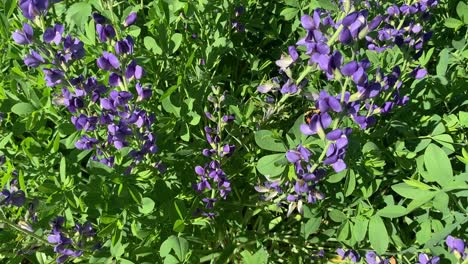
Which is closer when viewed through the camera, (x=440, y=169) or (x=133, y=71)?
(x=133, y=71)

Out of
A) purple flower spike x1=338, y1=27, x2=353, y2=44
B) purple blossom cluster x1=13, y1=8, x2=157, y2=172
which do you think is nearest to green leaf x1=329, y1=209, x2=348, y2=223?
purple blossom cluster x1=13, y1=8, x2=157, y2=172

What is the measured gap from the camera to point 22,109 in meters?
2.29

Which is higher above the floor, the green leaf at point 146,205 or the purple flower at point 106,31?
the purple flower at point 106,31

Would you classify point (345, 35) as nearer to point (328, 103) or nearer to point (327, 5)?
point (328, 103)

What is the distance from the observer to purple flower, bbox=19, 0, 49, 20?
5.74ft

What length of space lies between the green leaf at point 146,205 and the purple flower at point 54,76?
64 cm

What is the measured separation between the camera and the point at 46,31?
176cm

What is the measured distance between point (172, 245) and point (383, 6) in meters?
1.85

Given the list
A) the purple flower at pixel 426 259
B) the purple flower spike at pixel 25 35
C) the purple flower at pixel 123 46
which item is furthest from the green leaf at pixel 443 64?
the purple flower spike at pixel 25 35

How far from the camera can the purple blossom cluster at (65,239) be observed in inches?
84.8

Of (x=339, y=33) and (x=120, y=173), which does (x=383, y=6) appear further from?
(x=120, y=173)

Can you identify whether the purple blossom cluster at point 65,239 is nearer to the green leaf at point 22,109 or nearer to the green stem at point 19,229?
the green stem at point 19,229

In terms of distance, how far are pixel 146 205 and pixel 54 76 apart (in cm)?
69

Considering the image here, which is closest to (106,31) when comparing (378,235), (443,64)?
(378,235)
